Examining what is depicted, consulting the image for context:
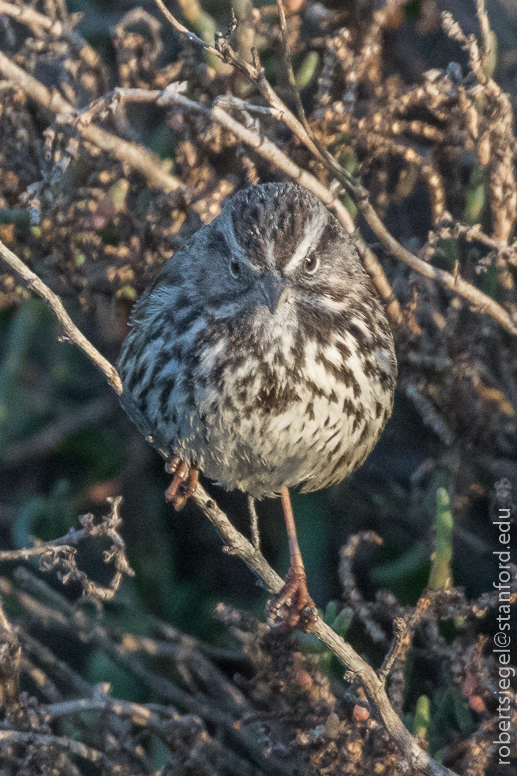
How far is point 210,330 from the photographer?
130 inches

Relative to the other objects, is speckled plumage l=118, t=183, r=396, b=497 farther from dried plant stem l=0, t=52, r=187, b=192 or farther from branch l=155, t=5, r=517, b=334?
dried plant stem l=0, t=52, r=187, b=192

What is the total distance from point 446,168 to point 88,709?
311cm

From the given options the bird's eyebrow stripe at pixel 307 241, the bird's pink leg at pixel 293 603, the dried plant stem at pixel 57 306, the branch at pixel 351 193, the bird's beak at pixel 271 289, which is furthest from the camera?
the branch at pixel 351 193

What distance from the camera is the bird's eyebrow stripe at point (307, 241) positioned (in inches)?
123

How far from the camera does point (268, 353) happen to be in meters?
3.21

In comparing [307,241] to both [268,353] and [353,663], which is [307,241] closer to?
[268,353]

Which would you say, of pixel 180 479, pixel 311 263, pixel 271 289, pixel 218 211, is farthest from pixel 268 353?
pixel 218 211

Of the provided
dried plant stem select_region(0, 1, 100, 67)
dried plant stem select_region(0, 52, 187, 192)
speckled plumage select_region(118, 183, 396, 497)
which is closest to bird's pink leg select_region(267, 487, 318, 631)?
speckled plumage select_region(118, 183, 396, 497)

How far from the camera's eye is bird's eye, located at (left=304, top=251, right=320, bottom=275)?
3.22 meters

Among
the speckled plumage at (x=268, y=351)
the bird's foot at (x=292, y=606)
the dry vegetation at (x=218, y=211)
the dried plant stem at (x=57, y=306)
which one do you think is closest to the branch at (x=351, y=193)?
the dry vegetation at (x=218, y=211)

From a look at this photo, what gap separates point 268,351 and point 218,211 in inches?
46.7

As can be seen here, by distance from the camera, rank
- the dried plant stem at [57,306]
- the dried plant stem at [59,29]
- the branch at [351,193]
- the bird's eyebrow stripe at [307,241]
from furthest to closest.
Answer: the dried plant stem at [59,29] → the branch at [351,193] → the bird's eyebrow stripe at [307,241] → the dried plant stem at [57,306]

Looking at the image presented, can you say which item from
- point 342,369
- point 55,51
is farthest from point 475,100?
point 55,51

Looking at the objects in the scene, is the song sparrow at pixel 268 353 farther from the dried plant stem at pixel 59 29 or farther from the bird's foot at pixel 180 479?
the dried plant stem at pixel 59 29
